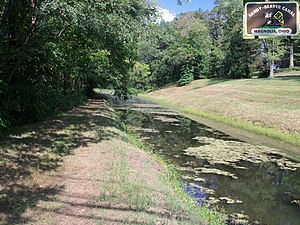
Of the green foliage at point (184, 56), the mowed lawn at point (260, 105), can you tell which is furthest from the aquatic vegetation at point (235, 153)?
the green foliage at point (184, 56)

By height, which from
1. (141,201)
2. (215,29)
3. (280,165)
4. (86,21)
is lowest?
(280,165)

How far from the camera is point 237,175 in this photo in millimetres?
10234

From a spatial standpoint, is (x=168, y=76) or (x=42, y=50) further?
(x=168, y=76)

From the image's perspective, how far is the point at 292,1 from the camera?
5.31 meters

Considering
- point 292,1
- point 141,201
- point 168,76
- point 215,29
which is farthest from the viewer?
point 215,29

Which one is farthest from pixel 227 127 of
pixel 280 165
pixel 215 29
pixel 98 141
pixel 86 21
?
pixel 215 29

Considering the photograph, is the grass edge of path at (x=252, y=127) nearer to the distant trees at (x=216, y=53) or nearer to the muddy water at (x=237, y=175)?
the muddy water at (x=237, y=175)

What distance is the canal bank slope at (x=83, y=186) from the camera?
511cm

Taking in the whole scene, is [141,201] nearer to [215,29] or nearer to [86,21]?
[86,21]

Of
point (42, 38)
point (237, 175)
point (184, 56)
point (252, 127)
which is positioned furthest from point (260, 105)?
point (184, 56)

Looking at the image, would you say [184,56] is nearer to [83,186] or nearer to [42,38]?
[42,38]

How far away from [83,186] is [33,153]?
7.99 feet

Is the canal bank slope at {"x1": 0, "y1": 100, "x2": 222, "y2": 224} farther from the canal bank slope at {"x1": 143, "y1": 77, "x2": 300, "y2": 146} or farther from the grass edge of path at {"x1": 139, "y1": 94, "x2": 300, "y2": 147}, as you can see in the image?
the canal bank slope at {"x1": 143, "y1": 77, "x2": 300, "y2": 146}

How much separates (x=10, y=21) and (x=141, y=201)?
749 cm
